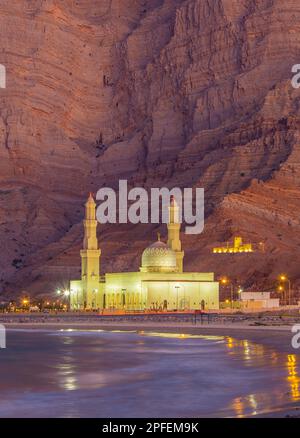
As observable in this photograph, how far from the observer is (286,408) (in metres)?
27.3

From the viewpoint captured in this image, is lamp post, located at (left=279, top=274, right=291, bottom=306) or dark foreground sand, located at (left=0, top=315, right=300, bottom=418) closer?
dark foreground sand, located at (left=0, top=315, right=300, bottom=418)

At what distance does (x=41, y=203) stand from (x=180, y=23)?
43.8 meters

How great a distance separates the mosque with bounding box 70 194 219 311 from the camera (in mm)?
97312

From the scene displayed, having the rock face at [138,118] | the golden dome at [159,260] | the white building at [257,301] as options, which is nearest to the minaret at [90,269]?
the golden dome at [159,260]

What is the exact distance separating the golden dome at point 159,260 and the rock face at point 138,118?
51.3ft

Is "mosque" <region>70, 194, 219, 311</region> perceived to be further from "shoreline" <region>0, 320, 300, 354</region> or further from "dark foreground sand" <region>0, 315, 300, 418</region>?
"shoreline" <region>0, 320, 300, 354</region>

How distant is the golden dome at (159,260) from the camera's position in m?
101

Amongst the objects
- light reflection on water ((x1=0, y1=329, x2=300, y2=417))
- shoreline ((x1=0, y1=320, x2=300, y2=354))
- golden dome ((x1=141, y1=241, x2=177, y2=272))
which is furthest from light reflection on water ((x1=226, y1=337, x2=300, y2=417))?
golden dome ((x1=141, y1=241, x2=177, y2=272))

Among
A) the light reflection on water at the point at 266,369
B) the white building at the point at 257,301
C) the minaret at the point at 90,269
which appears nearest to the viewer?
the light reflection on water at the point at 266,369

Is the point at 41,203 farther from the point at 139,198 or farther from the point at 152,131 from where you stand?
the point at 152,131

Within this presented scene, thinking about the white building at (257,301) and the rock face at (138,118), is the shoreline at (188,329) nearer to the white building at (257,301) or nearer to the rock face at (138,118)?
the white building at (257,301)

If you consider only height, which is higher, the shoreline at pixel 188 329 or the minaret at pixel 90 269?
the minaret at pixel 90 269

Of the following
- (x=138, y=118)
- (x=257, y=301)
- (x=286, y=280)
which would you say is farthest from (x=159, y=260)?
(x=138, y=118)
